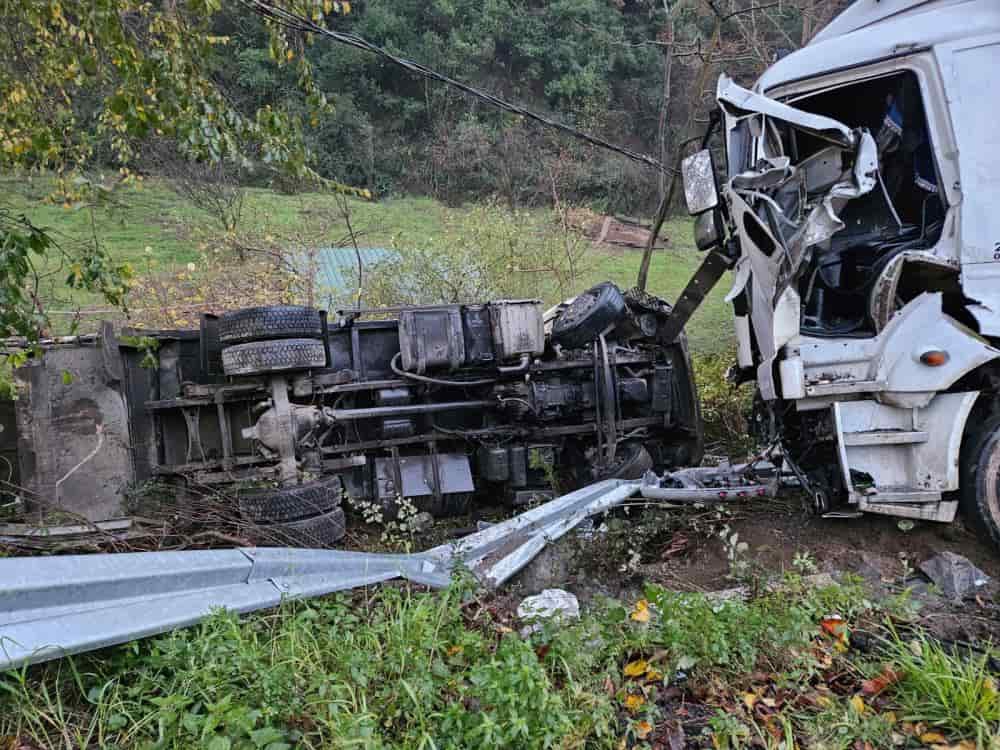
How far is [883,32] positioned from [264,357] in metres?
3.97

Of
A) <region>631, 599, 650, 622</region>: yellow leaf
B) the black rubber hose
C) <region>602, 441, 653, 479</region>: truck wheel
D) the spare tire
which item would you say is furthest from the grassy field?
<region>631, 599, 650, 622</region>: yellow leaf

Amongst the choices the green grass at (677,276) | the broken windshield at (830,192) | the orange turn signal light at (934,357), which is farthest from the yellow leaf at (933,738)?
the green grass at (677,276)

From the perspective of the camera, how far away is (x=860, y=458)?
363 centimetres

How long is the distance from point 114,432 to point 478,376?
7.86 feet

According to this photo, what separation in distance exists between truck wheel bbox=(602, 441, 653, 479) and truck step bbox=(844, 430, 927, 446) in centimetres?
164

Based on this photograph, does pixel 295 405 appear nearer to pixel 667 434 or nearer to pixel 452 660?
pixel 452 660

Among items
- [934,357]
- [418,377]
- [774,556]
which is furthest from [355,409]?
[934,357]

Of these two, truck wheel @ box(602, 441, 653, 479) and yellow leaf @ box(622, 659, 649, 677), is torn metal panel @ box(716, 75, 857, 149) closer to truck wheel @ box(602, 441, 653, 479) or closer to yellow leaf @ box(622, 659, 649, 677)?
truck wheel @ box(602, 441, 653, 479)

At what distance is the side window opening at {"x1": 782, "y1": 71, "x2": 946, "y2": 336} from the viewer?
373 cm

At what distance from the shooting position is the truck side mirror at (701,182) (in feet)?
13.1

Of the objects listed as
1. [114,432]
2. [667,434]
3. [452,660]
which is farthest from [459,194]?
[452,660]

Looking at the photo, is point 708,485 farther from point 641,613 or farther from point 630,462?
point 641,613

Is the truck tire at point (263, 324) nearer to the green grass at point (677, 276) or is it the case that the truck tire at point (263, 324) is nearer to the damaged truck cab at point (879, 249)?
the damaged truck cab at point (879, 249)

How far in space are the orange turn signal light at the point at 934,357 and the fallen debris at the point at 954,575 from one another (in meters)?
1.00
